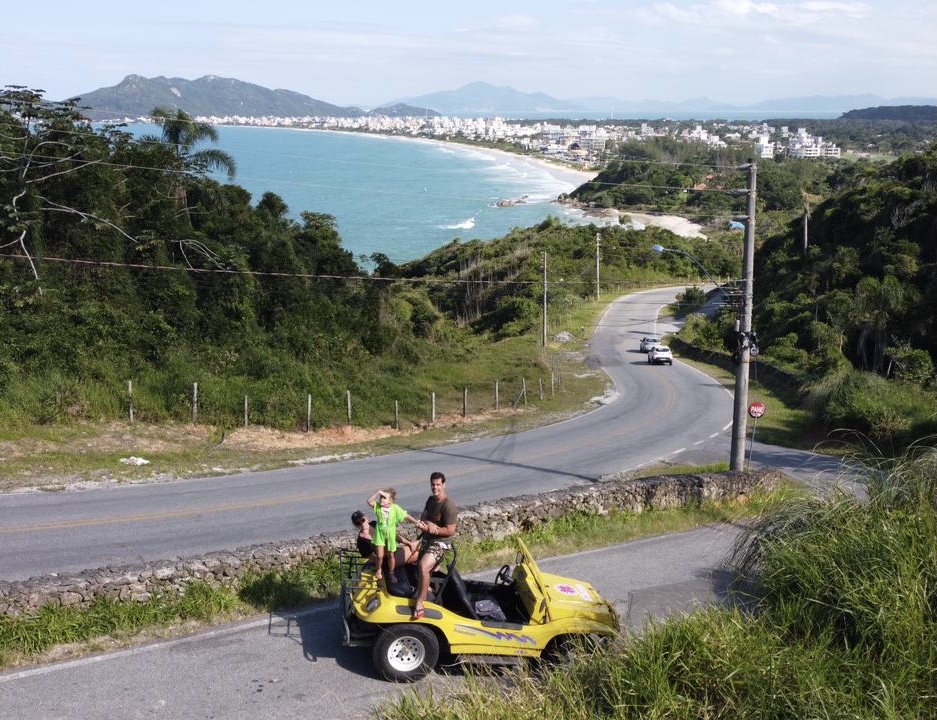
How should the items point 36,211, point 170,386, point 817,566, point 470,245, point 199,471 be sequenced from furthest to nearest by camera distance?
1. point 470,245
2. point 36,211
3. point 170,386
4. point 199,471
5. point 817,566

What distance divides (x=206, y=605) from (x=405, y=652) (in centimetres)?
283

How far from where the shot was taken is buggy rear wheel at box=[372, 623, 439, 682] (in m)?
8.53

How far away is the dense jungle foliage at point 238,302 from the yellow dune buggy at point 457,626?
11499 millimetres

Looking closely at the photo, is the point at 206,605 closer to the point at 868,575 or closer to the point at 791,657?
the point at 791,657

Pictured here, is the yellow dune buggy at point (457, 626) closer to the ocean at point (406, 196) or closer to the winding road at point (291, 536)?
the winding road at point (291, 536)

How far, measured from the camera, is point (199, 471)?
19406 millimetres

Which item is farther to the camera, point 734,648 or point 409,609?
point 409,609

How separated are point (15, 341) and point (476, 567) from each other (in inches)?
709

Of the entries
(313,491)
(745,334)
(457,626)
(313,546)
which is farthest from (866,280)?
(457,626)

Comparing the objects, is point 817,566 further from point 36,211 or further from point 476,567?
point 36,211

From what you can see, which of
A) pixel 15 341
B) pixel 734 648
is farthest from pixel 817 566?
pixel 15 341

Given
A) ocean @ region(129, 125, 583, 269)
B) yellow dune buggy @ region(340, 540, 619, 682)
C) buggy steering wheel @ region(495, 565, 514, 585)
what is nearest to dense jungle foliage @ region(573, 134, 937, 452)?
buggy steering wheel @ region(495, 565, 514, 585)

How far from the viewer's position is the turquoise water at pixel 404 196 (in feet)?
331

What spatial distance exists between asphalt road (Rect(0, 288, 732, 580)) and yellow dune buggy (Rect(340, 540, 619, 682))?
5372mm
